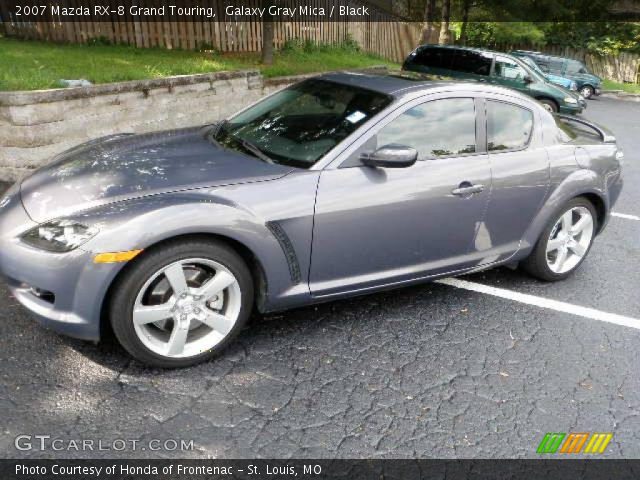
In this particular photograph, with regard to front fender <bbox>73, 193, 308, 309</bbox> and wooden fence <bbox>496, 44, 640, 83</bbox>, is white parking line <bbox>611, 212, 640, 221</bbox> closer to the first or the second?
front fender <bbox>73, 193, 308, 309</bbox>

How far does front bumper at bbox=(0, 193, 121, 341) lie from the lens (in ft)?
8.46

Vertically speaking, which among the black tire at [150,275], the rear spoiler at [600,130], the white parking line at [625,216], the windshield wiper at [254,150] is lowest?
the white parking line at [625,216]

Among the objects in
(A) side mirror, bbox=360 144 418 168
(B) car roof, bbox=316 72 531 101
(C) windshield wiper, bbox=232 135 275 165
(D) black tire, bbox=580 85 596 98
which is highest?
(B) car roof, bbox=316 72 531 101

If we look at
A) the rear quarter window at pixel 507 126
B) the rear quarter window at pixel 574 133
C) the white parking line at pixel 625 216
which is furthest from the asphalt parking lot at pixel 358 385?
the white parking line at pixel 625 216

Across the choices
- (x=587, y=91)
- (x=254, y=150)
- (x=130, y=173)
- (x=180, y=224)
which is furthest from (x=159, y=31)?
(x=587, y=91)

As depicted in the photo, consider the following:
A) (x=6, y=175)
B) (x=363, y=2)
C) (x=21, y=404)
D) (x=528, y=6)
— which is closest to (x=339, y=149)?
(x=21, y=404)

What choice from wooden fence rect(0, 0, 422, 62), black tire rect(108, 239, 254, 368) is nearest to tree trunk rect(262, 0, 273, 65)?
wooden fence rect(0, 0, 422, 62)

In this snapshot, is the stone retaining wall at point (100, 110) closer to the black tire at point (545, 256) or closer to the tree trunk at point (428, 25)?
the black tire at point (545, 256)

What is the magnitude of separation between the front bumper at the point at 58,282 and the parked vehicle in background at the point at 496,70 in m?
12.0

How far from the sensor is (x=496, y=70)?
13.1m

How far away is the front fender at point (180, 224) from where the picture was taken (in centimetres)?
260

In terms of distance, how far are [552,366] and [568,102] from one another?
11.9m
